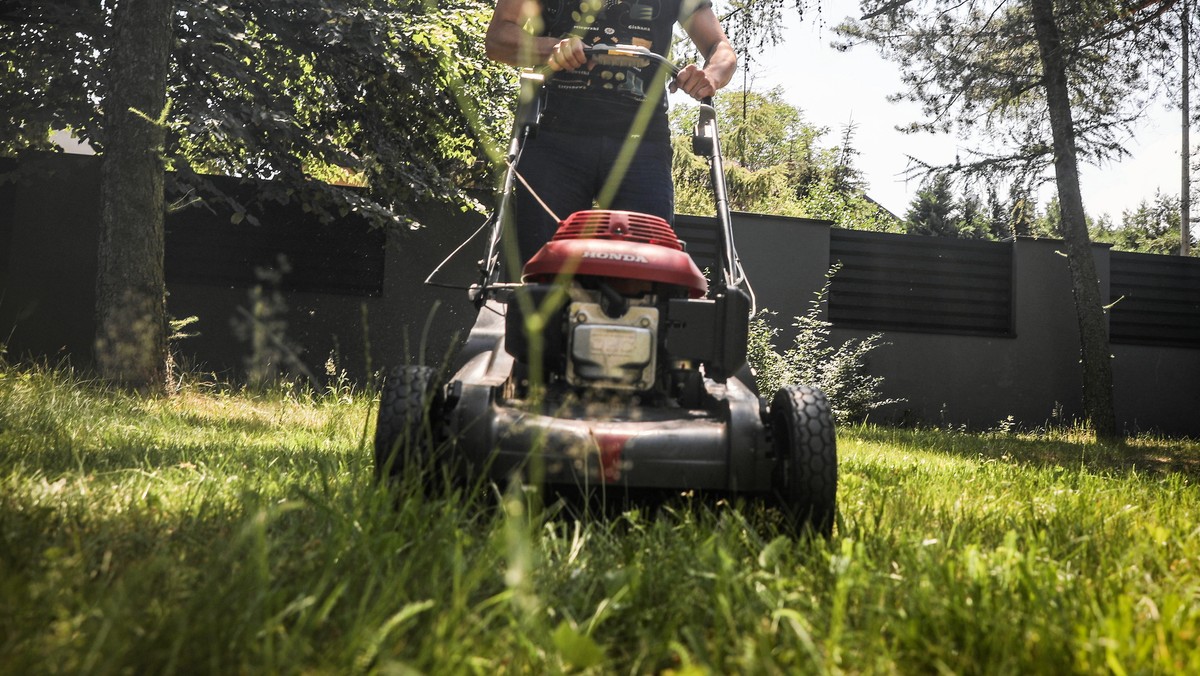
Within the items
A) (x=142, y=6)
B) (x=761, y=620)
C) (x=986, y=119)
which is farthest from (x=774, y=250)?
(x=761, y=620)

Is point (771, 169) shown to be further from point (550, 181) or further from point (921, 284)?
point (550, 181)

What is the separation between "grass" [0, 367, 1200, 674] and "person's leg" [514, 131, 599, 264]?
828 millimetres

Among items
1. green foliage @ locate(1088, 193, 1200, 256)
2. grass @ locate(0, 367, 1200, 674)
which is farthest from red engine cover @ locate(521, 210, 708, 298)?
green foliage @ locate(1088, 193, 1200, 256)

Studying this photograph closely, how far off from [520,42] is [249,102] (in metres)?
4.32

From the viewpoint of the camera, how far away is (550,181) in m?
2.79

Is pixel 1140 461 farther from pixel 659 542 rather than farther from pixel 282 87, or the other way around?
pixel 282 87

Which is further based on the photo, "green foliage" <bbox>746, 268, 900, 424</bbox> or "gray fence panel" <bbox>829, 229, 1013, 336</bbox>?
"gray fence panel" <bbox>829, 229, 1013, 336</bbox>

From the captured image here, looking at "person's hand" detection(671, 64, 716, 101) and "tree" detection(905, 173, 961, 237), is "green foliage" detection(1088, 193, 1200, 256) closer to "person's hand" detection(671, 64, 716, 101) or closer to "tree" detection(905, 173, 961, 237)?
"tree" detection(905, 173, 961, 237)

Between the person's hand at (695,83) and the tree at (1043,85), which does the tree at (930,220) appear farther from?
the person's hand at (695,83)

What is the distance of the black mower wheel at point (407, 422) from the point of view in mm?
1904

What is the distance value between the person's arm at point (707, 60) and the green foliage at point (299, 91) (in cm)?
356

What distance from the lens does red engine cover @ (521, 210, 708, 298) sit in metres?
2.12

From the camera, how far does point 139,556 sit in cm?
146

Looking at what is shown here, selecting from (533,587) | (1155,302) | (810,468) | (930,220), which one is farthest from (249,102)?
(930,220)
